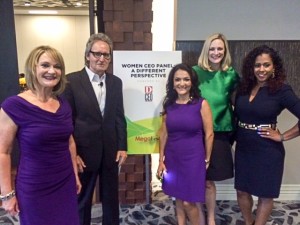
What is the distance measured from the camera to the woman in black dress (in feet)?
A: 6.64

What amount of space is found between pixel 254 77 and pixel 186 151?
73cm

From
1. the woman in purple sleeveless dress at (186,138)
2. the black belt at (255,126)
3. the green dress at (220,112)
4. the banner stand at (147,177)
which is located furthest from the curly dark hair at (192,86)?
the banner stand at (147,177)

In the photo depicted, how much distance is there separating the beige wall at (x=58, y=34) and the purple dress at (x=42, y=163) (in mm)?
7283

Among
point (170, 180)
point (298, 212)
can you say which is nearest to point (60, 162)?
point (170, 180)

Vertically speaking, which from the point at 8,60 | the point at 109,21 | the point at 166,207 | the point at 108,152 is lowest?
the point at 166,207

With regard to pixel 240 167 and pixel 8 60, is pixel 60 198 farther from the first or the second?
pixel 8 60

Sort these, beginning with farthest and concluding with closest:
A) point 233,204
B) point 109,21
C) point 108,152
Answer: point 233,204, point 109,21, point 108,152

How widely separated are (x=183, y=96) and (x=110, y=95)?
1.68ft

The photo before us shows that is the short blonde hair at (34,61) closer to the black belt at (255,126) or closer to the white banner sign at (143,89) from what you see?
the white banner sign at (143,89)

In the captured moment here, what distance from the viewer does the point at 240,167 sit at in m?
2.25

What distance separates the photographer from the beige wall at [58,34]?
8.46 metres

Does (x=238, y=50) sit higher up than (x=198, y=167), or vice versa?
(x=238, y=50)

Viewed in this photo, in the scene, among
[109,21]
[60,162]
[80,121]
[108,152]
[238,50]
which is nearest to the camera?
[60,162]

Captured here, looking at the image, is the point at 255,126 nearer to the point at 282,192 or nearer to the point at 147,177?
the point at 147,177
